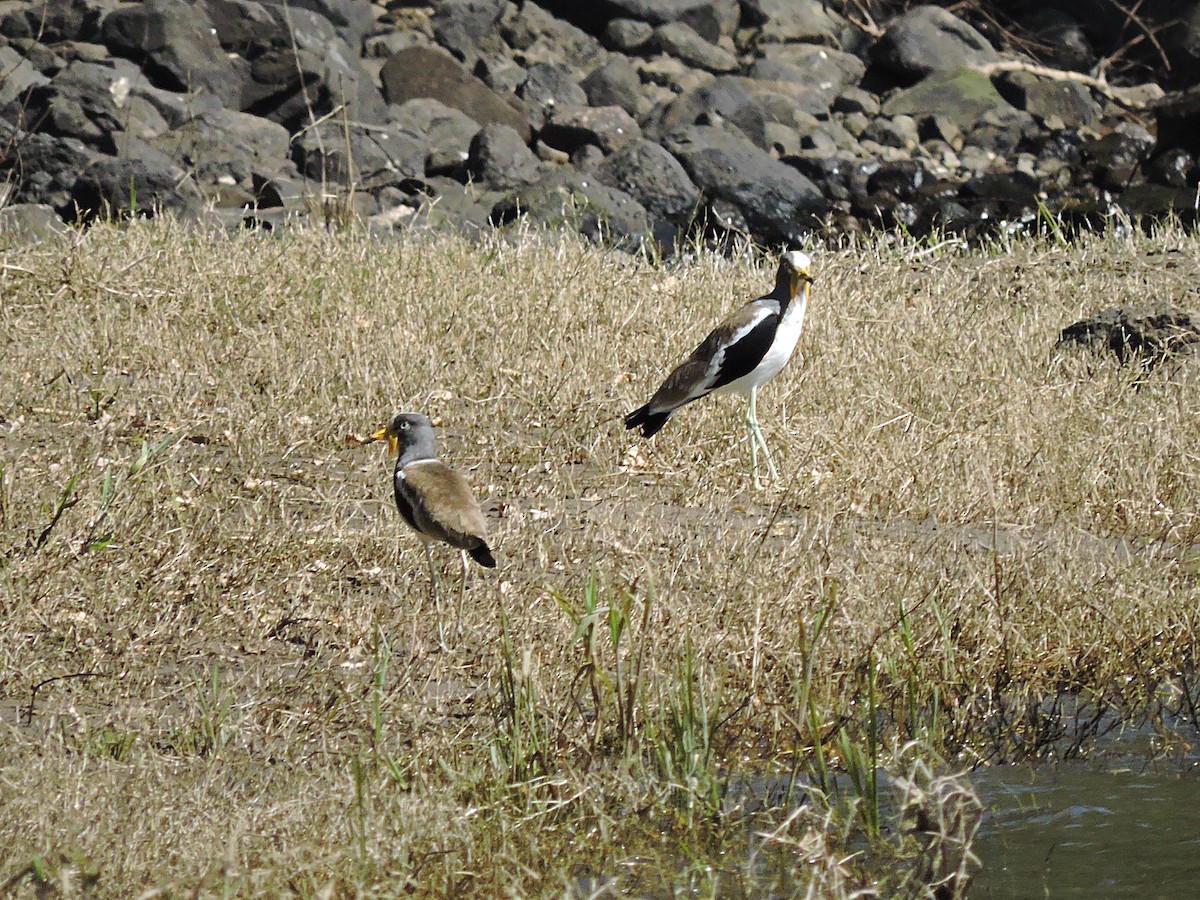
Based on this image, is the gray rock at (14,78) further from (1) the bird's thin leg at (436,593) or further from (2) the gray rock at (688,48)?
(1) the bird's thin leg at (436,593)

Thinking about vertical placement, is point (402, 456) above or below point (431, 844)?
above

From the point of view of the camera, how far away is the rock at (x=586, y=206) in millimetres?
14023

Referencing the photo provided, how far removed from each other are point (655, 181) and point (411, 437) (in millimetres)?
12318

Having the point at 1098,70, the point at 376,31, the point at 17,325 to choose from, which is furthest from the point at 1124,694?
the point at 1098,70

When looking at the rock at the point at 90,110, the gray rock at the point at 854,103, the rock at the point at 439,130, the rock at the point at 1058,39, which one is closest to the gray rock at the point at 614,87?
the rock at the point at 439,130

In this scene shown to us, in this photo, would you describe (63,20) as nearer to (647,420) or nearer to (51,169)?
(51,169)

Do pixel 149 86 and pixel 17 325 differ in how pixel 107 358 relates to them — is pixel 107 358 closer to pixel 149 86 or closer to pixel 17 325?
pixel 17 325

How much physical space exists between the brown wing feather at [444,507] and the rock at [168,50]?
15973mm

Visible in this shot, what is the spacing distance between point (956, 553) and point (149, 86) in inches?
626

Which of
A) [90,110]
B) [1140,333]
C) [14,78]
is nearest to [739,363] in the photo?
[1140,333]

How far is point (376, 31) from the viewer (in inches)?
912

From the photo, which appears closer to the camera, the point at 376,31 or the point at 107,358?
the point at 107,358

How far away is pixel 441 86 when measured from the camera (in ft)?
70.5

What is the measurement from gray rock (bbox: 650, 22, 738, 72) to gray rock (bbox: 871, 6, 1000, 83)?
2.49m
